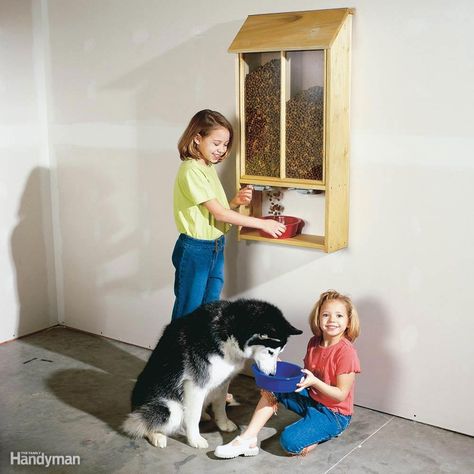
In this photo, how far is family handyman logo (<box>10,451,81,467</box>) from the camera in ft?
8.86

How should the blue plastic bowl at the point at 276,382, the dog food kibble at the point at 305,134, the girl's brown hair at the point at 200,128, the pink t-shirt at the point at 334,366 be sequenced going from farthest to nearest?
the girl's brown hair at the point at 200,128 < the dog food kibble at the point at 305,134 < the pink t-shirt at the point at 334,366 < the blue plastic bowl at the point at 276,382

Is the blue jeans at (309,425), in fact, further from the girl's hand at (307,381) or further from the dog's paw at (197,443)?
the dog's paw at (197,443)

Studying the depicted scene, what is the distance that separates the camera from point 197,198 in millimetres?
2982

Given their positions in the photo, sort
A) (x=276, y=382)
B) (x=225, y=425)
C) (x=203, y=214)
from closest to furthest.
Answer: (x=276, y=382) < (x=225, y=425) < (x=203, y=214)

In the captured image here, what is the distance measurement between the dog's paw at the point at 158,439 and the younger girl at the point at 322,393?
0.22 meters

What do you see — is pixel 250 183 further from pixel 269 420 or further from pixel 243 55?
pixel 269 420

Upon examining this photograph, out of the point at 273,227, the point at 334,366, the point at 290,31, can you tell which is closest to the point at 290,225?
the point at 273,227

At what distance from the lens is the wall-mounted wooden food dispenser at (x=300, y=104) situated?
2.81 meters

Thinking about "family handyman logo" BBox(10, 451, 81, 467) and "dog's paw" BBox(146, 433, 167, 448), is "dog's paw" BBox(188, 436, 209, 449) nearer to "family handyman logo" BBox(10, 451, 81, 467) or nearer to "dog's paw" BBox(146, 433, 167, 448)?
"dog's paw" BBox(146, 433, 167, 448)

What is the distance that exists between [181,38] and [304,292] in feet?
4.14

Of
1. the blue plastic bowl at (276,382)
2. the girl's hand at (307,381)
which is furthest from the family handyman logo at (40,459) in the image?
the girl's hand at (307,381)

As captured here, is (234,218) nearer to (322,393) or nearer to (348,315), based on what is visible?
(348,315)

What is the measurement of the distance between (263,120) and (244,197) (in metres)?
0.33

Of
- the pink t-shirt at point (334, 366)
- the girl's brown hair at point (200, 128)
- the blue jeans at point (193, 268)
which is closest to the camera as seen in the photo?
the pink t-shirt at point (334, 366)
